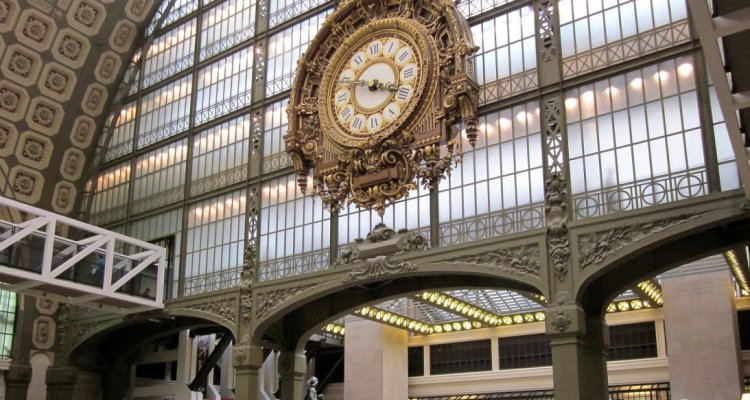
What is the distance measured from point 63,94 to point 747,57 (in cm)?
2995

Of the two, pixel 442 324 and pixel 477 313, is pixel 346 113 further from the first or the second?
pixel 442 324

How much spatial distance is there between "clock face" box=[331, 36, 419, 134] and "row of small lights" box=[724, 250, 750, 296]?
36.1ft

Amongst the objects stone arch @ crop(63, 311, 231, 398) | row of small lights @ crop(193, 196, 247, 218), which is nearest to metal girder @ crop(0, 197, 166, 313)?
stone arch @ crop(63, 311, 231, 398)

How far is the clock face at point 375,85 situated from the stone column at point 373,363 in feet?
50.2

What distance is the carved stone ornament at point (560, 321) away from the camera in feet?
66.8

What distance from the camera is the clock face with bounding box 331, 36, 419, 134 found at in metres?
25.4

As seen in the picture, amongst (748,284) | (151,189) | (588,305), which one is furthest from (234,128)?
(748,284)

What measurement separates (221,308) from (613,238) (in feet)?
46.2

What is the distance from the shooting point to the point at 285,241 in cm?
2794

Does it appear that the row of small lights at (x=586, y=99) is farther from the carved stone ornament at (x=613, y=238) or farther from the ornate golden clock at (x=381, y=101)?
the carved stone ornament at (x=613, y=238)

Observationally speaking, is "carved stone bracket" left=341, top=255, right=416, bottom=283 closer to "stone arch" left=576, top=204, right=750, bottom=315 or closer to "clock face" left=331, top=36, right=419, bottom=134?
"clock face" left=331, top=36, right=419, bottom=134

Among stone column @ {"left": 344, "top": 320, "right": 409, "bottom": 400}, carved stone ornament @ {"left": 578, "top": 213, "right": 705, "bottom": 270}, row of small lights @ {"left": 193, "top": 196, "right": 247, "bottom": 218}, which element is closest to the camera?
carved stone ornament @ {"left": 578, "top": 213, "right": 705, "bottom": 270}

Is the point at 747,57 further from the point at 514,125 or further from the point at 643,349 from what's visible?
the point at 643,349

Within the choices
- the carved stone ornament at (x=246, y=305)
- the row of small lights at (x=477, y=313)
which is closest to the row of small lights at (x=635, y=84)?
the row of small lights at (x=477, y=313)
